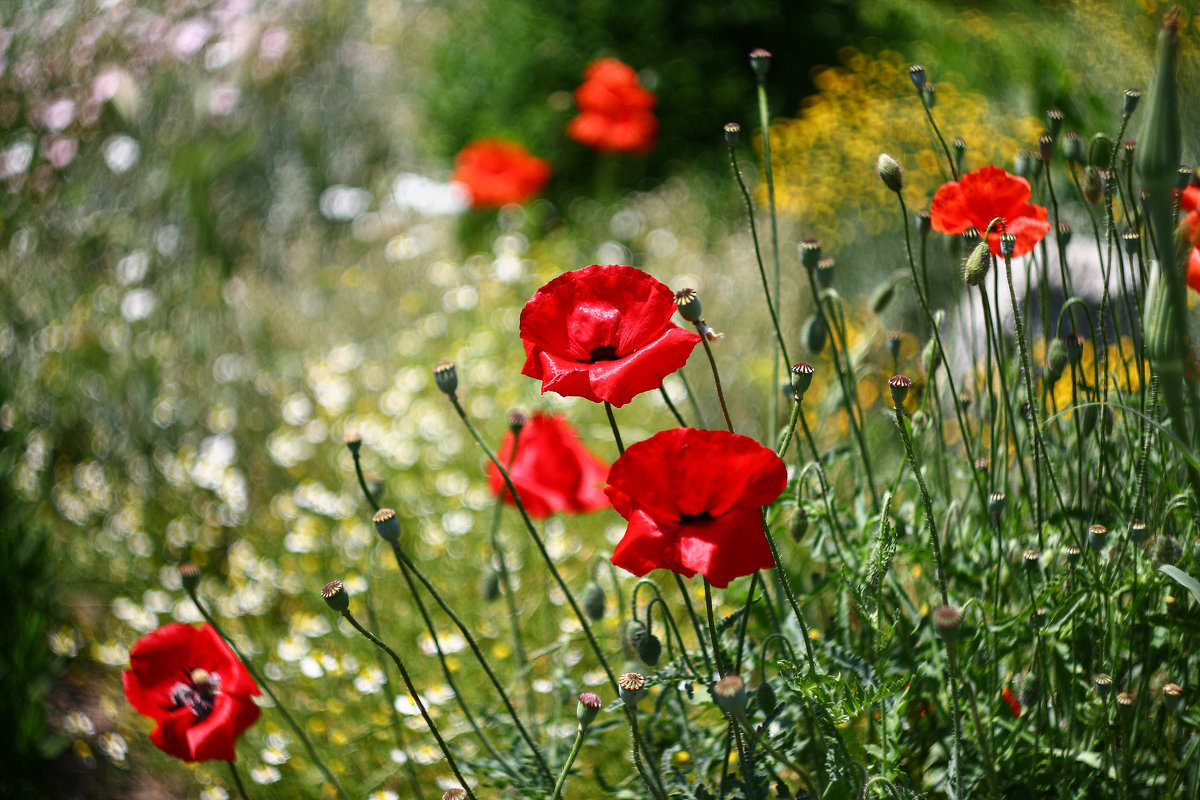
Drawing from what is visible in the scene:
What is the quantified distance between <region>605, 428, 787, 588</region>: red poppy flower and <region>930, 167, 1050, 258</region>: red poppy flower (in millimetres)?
453

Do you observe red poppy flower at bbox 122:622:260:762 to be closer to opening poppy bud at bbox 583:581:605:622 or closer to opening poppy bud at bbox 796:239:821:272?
opening poppy bud at bbox 583:581:605:622

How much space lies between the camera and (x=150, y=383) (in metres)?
3.25

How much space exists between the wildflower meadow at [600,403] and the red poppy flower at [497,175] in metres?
0.02

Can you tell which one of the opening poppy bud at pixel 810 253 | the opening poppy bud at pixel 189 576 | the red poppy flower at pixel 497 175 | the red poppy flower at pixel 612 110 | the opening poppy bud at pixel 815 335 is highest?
the opening poppy bud at pixel 810 253

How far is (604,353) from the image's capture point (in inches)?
46.1

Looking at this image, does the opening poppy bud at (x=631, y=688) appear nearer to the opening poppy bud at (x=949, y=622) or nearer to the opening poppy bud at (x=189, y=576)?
the opening poppy bud at (x=949, y=622)

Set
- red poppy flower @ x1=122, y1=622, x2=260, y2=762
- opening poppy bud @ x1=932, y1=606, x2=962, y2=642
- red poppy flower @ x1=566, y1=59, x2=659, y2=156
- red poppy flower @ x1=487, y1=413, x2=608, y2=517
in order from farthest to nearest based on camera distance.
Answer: red poppy flower @ x1=566, y1=59, x2=659, y2=156, red poppy flower @ x1=487, y1=413, x2=608, y2=517, red poppy flower @ x1=122, y1=622, x2=260, y2=762, opening poppy bud @ x1=932, y1=606, x2=962, y2=642

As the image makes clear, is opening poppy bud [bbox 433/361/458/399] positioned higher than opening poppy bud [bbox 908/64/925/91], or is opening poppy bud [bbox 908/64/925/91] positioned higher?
opening poppy bud [bbox 908/64/925/91]

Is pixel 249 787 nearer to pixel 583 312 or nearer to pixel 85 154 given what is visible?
pixel 583 312

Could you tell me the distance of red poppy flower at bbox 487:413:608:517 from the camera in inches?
69.6

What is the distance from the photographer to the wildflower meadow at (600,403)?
116 centimetres

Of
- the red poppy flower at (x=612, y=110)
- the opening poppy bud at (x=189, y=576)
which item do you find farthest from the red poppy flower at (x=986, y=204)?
the red poppy flower at (x=612, y=110)

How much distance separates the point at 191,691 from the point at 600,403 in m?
1.27

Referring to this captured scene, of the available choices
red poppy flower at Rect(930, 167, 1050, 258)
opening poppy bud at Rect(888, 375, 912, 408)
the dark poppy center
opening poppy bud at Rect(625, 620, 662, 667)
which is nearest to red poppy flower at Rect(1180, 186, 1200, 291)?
red poppy flower at Rect(930, 167, 1050, 258)
